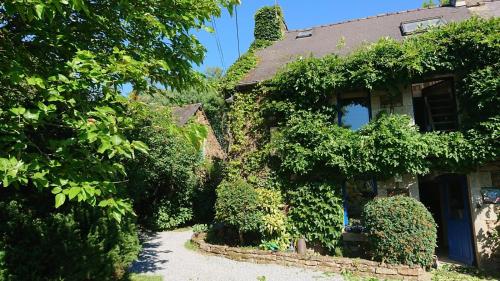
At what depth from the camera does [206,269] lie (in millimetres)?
9086

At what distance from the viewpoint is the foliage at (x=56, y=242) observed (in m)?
5.62

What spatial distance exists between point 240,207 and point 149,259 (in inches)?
111

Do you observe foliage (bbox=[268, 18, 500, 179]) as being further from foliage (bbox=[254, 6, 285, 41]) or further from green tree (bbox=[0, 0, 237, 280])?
green tree (bbox=[0, 0, 237, 280])

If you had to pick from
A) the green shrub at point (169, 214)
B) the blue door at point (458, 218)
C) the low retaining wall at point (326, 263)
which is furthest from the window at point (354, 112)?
the green shrub at point (169, 214)

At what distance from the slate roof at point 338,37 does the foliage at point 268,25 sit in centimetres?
42

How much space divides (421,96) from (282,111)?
4148 mm

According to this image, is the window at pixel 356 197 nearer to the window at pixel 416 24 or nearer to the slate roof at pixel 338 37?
the slate roof at pixel 338 37

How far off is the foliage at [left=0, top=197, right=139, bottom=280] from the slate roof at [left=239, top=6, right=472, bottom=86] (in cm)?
640

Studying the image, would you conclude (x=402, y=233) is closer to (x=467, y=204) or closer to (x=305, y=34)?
(x=467, y=204)

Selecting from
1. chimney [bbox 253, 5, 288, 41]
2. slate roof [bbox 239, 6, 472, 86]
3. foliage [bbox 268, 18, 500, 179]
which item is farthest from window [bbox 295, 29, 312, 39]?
foliage [bbox 268, 18, 500, 179]

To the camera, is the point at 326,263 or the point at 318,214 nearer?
the point at 326,263

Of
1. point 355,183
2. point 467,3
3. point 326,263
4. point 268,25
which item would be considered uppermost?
point 268,25

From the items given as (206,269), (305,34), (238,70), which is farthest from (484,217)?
(305,34)

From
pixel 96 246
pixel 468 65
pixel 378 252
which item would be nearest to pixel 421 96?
pixel 468 65
